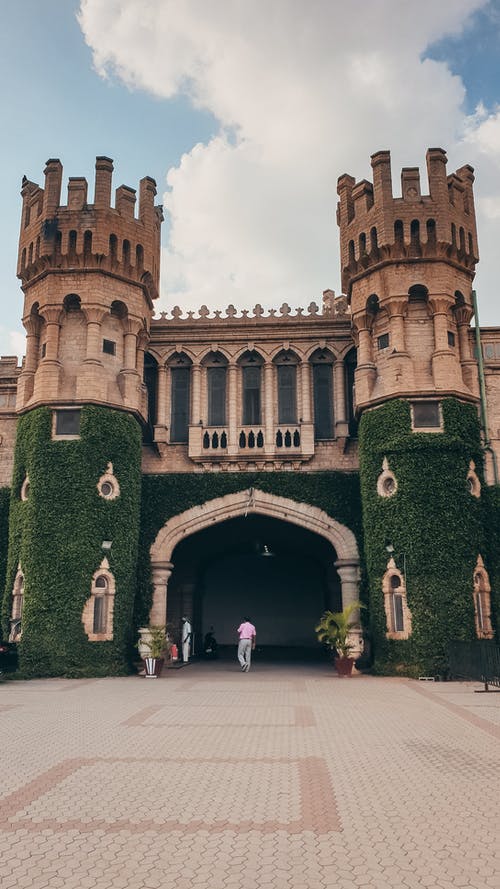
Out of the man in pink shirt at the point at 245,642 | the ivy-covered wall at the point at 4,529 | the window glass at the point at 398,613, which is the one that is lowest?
the man in pink shirt at the point at 245,642

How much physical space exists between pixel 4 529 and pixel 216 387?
28.1 feet

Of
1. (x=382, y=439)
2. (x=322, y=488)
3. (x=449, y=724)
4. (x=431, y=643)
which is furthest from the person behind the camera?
(x=322, y=488)

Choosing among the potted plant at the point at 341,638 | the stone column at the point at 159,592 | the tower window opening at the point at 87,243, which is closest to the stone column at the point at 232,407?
the stone column at the point at 159,592

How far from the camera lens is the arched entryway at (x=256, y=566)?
22.5m

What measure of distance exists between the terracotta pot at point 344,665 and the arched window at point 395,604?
1309 mm

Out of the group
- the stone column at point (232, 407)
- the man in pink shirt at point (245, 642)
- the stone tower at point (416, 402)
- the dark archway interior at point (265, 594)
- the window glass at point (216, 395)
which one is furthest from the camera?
the dark archway interior at point (265, 594)

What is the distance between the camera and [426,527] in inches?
774

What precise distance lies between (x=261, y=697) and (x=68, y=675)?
6519 millimetres

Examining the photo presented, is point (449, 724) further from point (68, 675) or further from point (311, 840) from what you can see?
point (68, 675)

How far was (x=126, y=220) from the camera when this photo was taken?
23.3 meters

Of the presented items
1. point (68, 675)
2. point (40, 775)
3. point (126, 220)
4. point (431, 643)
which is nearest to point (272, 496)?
point (431, 643)

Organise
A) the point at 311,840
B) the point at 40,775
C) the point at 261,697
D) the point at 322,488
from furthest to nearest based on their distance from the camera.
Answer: the point at 322,488
the point at 261,697
the point at 40,775
the point at 311,840

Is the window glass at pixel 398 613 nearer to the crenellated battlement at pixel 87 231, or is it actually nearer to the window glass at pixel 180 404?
the window glass at pixel 180 404

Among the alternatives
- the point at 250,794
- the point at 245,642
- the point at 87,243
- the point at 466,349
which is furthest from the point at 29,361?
the point at 250,794
